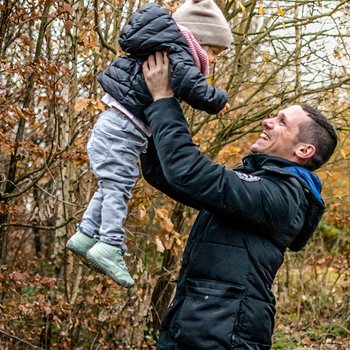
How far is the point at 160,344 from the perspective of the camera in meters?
1.94

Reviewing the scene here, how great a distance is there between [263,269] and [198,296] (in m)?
0.28

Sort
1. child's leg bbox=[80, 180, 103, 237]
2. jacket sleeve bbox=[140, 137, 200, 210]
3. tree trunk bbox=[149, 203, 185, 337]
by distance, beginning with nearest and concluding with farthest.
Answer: child's leg bbox=[80, 180, 103, 237] → jacket sleeve bbox=[140, 137, 200, 210] → tree trunk bbox=[149, 203, 185, 337]

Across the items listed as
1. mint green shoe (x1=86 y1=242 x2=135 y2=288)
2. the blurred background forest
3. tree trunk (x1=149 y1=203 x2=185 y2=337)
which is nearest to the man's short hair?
mint green shoe (x1=86 y1=242 x2=135 y2=288)

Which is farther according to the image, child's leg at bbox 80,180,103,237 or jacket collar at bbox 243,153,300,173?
child's leg at bbox 80,180,103,237

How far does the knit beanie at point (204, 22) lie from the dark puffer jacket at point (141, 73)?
18cm

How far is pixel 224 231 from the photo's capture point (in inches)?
74.4

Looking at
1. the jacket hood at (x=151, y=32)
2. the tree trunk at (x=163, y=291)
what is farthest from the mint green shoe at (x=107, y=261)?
the tree trunk at (x=163, y=291)

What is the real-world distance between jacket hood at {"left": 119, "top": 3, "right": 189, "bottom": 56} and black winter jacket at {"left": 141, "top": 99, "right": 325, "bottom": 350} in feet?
0.79

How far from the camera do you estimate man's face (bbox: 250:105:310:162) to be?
2.12 m

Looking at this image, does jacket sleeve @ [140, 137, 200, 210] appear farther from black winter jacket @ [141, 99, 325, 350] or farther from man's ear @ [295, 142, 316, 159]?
man's ear @ [295, 142, 316, 159]

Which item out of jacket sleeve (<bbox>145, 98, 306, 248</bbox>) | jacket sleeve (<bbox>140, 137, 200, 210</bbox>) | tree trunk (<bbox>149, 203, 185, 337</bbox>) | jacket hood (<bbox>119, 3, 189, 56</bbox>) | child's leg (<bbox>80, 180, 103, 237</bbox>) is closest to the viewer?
jacket sleeve (<bbox>145, 98, 306, 248</bbox>)

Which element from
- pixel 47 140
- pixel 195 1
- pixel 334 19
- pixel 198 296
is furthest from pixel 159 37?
pixel 47 140

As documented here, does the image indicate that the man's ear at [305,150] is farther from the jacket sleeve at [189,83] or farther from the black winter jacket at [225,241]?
the jacket sleeve at [189,83]

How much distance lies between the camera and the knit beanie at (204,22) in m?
2.10
